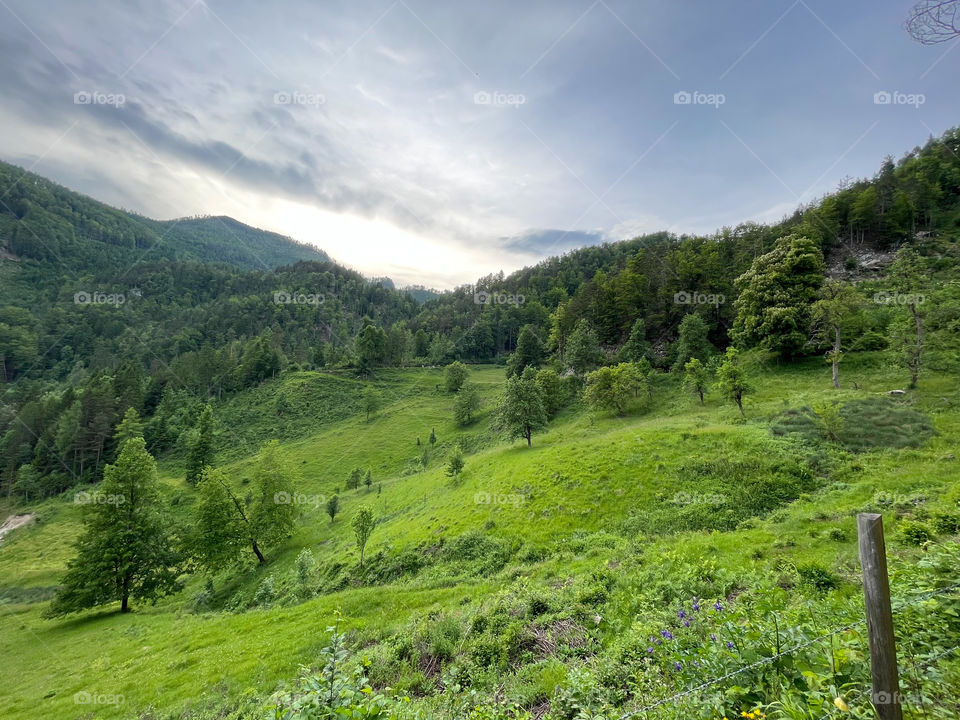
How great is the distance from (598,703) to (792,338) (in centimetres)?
4143

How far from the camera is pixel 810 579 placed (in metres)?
8.29

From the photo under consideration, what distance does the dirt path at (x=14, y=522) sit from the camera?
49.5 metres

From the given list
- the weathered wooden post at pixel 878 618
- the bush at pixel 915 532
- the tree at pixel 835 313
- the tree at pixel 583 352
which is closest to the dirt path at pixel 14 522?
the tree at pixel 583 352

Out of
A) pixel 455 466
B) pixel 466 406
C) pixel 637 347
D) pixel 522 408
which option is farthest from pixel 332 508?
pixel 637 347

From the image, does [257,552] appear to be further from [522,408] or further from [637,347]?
[637,347]

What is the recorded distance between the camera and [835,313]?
2972 cm

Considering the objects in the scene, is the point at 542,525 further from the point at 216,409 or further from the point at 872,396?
the point at 216,409

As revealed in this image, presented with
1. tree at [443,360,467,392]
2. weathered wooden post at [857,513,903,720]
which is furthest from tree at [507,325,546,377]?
weathered wooden post at [857,513,903,720]

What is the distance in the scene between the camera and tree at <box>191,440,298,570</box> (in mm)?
27953

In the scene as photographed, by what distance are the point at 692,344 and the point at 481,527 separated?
36714mm

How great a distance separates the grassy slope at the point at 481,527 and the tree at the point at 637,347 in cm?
1049

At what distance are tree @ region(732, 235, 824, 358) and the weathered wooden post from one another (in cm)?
4109

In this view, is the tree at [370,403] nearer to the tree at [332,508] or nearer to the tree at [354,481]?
the tree at [354,481]

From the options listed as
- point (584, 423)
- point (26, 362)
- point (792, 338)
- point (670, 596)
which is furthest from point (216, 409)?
point (26, 362)
